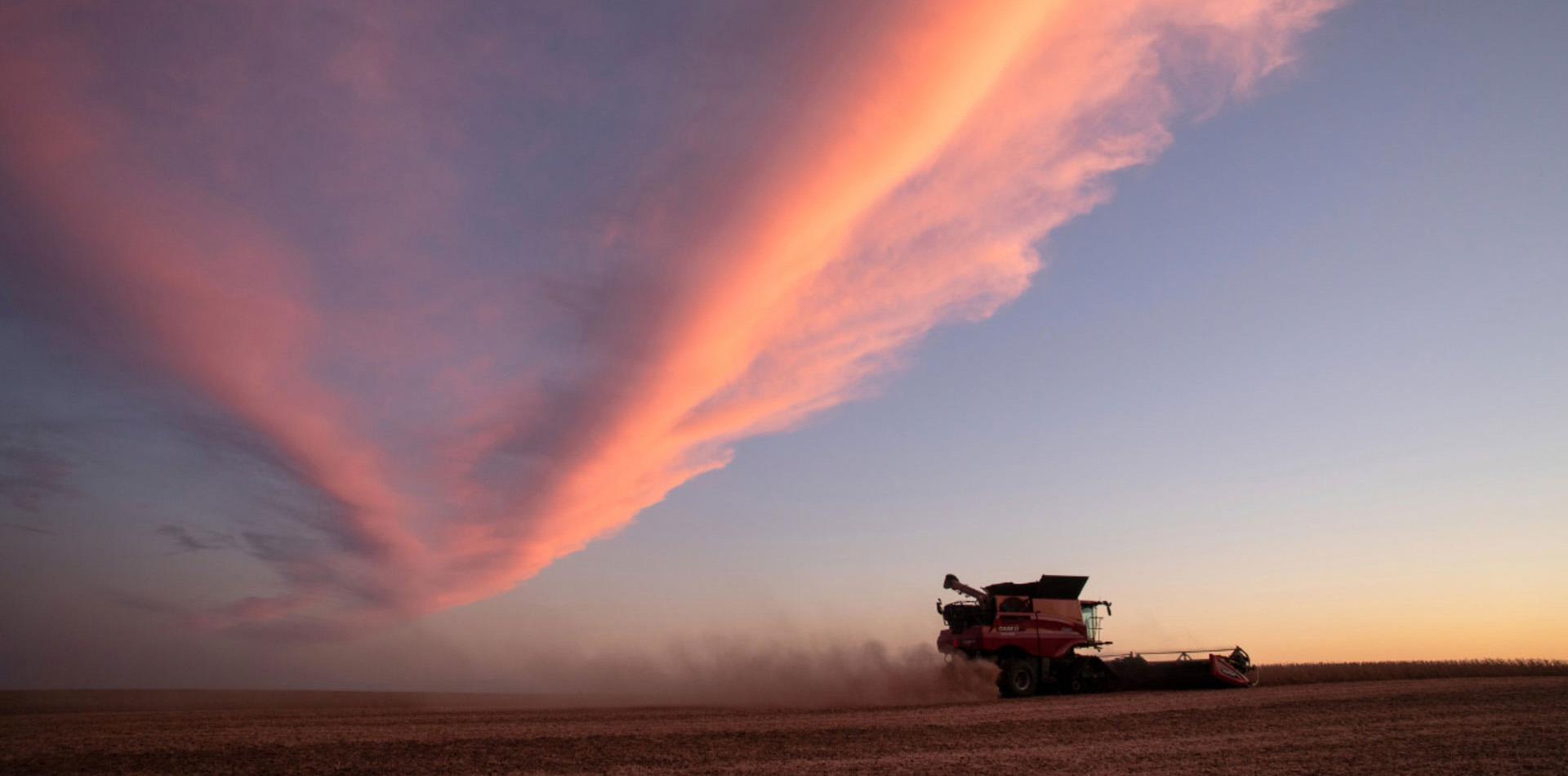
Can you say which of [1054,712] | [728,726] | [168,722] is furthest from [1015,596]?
[168,722]

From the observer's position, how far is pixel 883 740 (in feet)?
64.1

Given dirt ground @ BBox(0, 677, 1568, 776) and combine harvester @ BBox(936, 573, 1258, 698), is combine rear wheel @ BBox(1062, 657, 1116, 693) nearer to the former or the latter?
combine harvester @ BBox(936, 573, 1258, 698)

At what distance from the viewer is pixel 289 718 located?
2742 cm

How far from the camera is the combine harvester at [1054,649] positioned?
3550 centimetres

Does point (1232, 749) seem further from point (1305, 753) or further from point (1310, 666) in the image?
point (1310, 666)


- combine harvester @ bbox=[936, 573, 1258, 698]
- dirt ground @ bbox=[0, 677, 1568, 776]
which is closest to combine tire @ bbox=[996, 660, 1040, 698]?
combine harvester @ bbox=[936, 573, 1258, 698]

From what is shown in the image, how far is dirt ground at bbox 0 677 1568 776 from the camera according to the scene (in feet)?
52.2

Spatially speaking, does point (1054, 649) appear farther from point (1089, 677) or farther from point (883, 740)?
point (883, 740)

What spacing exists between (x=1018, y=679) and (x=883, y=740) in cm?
1832

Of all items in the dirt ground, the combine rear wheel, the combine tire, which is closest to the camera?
the dirt ground

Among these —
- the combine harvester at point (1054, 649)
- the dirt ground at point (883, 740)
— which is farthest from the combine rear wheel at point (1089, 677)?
the dirt ground at point (883, 740)

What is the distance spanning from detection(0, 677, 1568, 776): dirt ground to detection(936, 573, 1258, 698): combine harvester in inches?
280

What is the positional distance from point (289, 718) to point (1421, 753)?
3167 cm

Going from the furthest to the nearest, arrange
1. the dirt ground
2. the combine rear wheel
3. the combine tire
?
the combine rear wheel
the combine tire
the dirt ground
